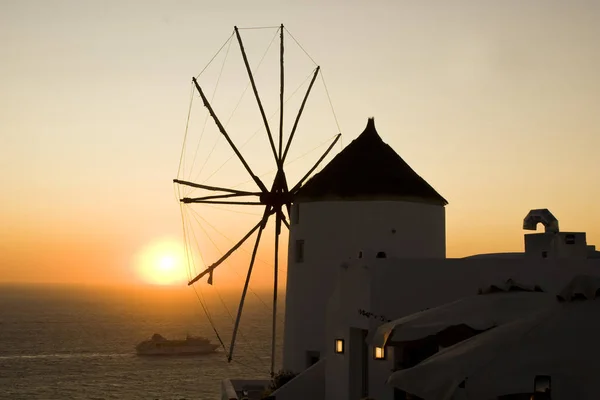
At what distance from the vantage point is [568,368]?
832 cm

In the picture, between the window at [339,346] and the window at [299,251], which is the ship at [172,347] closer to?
the window at [299,251]

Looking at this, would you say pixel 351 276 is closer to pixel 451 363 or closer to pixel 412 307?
pixel 412 307

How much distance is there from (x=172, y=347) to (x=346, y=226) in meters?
96.6

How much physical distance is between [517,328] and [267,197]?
64.1ft

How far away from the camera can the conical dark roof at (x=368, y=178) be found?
24984 millimetres

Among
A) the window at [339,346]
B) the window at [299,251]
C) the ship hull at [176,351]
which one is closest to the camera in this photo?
the window at [339,346]

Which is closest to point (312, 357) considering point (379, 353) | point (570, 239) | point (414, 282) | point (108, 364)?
point (414, 282)

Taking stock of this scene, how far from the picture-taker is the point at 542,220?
1925 cm

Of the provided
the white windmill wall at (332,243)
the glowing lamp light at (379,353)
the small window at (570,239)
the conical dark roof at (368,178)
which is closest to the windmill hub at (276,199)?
the conical dark roof at (368,178)

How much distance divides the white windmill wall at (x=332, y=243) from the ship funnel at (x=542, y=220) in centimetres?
570

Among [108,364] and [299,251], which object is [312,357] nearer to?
[299,251]

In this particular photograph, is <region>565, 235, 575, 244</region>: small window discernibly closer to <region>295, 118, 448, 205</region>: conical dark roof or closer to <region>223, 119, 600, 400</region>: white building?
<region>223, 119, 600, 400</region>: white building

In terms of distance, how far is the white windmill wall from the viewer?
24812 millimetres

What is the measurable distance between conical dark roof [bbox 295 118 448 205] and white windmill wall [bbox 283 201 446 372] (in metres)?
0.23
